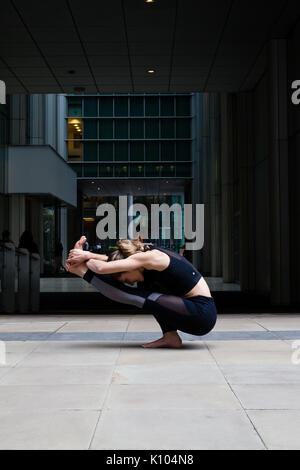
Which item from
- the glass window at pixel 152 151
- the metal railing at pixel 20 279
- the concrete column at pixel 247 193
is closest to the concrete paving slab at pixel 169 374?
the metal railing at pixel 20 279

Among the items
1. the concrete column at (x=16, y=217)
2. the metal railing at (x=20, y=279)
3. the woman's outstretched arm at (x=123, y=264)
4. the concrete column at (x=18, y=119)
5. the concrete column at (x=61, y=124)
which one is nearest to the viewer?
the woman's outstretched arm at (x=123, y=264)

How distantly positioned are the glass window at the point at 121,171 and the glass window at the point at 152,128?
2.26 meters

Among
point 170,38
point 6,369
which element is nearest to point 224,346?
point 6,369

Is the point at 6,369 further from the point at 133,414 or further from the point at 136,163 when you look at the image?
the point at 136,163

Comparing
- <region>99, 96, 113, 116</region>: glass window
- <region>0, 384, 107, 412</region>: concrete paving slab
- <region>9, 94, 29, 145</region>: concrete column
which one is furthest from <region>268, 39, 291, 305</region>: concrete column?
<region>99, 96, 113, 116</region>: glass window

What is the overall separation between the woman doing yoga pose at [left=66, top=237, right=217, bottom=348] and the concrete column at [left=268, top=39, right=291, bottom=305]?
6507 mm

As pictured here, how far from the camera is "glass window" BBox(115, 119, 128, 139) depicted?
37.1 meters

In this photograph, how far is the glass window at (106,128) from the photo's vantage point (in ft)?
121

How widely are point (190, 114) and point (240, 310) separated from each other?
26947mm

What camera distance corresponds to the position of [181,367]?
5.50 meters

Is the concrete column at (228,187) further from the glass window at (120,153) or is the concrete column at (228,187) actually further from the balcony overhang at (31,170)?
the glass window at (120,153)

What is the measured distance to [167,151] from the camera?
3725cm

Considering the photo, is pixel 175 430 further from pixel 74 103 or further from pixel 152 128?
pixel 74 103
